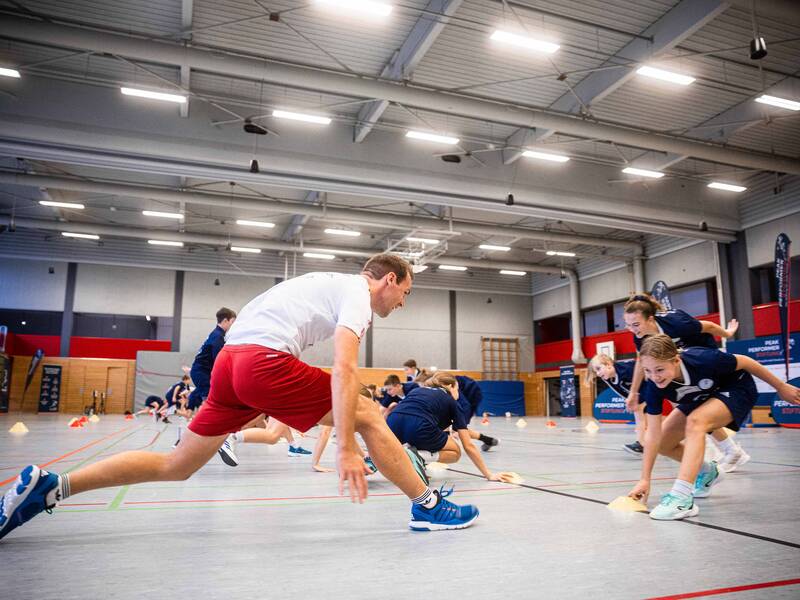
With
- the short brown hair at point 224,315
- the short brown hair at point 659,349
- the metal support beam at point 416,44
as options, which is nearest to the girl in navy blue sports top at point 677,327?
the short brown hair at point 659,349

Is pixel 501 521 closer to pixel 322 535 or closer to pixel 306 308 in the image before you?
Result: pixel 322 535

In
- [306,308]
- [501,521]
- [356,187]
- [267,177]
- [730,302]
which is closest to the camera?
[306,308]

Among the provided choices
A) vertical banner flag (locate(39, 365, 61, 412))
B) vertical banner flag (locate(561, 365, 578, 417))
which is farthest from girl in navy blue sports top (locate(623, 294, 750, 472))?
vertical banner flag (locate(39, 365, 61, 412))

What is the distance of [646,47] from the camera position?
13031 mm

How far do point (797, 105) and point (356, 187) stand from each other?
1223 centimetres

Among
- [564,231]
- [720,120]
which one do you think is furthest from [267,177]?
[564,231]

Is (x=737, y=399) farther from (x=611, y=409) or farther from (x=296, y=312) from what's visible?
(x=611, y=409)

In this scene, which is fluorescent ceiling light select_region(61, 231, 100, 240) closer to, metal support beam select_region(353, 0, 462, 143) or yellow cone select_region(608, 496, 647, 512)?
metal support beam select_region(353, 0, 462, 143)

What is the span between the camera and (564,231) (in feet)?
85.7

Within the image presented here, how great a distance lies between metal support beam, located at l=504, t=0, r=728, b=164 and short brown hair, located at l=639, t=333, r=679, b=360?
34.6ft

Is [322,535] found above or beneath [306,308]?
beneath

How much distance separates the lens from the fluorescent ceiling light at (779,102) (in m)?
14.3

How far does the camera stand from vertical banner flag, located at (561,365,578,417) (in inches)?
1144

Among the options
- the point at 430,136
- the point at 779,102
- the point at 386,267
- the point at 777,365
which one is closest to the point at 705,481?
the point at 386,267
